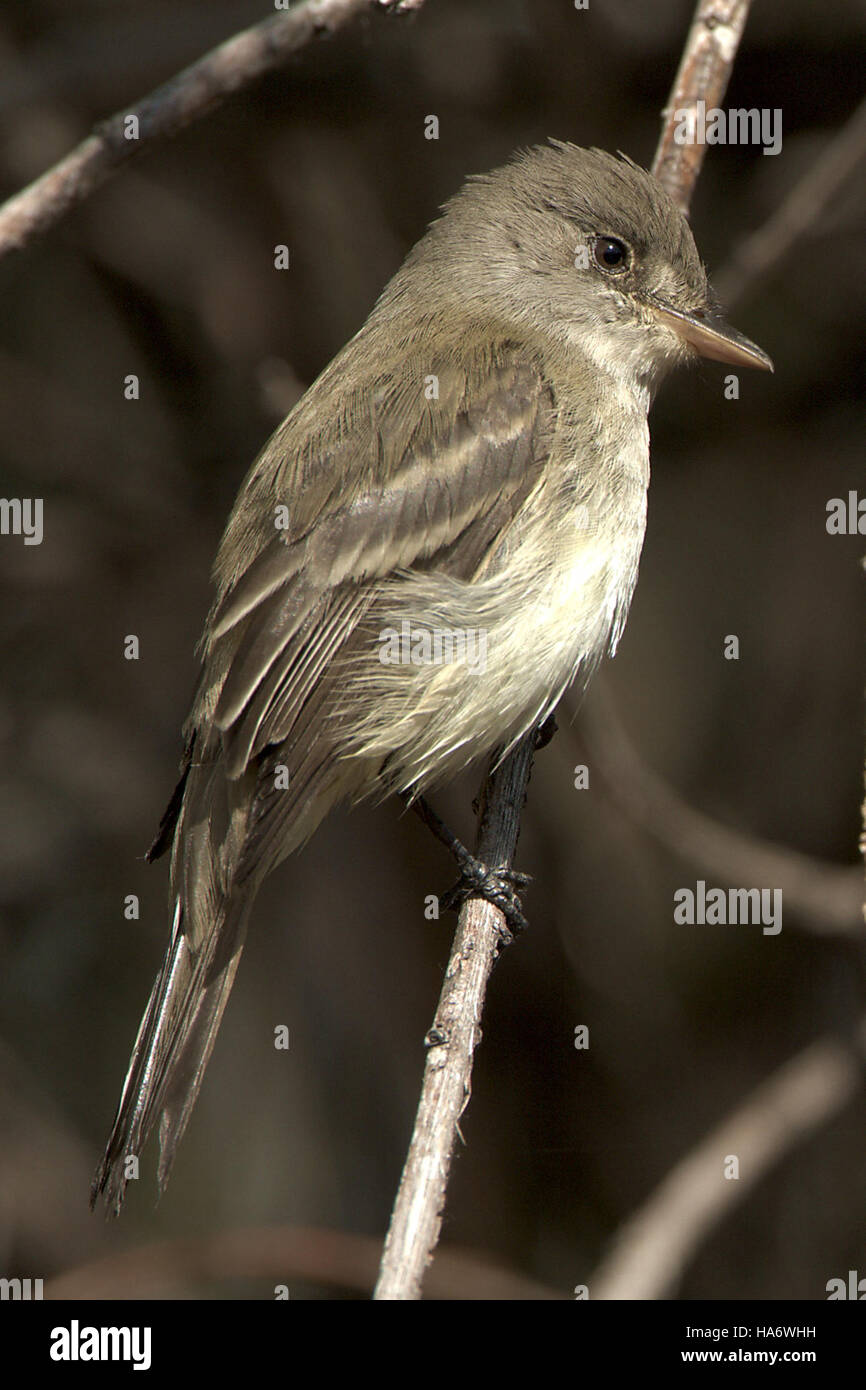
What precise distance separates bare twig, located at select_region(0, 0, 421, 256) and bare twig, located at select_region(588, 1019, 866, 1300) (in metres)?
2.73

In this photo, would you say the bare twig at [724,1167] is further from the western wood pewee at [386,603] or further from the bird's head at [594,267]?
the bird's head at [594,267]

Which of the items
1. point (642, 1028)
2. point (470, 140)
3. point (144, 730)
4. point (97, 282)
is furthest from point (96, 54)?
point (642, 1028)

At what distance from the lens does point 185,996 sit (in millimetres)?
3137

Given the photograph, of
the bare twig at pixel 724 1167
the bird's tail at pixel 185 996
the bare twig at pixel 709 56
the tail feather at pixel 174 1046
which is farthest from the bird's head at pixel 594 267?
the bare twig at pixel 724 1167

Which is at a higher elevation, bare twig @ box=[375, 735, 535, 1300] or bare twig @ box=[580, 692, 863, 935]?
bare twig @ box=[580, 692, 863, 935]

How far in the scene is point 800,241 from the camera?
14.3ft

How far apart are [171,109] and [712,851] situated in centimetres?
243

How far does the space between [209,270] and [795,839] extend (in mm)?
2780

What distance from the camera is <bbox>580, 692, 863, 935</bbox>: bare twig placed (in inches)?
165

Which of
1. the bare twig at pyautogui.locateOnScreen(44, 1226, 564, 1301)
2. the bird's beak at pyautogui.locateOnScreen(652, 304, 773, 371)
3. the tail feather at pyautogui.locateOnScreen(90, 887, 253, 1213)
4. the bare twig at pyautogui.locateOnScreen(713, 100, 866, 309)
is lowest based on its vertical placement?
the bare twig at pyautogui.locateOnScreen(44, 1226, 564, 1301)

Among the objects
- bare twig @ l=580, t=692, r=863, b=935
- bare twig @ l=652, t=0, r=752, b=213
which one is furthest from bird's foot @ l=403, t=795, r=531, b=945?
bare twig @ l=652, t=0, r=752, b=213

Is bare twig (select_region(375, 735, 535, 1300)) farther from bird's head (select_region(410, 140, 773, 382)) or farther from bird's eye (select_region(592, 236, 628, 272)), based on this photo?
bird's eye (select_region(592, 236, 628, 272))

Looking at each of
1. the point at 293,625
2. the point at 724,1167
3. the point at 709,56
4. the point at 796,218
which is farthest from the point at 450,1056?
the point at 796,218

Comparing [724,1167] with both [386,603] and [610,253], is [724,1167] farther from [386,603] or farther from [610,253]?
[610,253]
